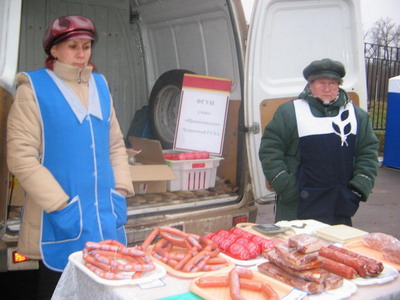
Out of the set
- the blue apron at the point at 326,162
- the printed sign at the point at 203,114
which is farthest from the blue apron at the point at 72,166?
the printed sign at the point at 203,114

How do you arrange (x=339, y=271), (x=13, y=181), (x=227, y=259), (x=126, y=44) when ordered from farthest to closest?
1. (x=126, y=44)
2. (x=13, y=181)
3. (x=227, y=259)
4. (x=339, y=271)

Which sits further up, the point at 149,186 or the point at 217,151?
the point at 217,151

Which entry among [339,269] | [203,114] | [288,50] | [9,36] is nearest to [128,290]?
[339,269]

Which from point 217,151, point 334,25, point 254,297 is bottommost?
point 254,297

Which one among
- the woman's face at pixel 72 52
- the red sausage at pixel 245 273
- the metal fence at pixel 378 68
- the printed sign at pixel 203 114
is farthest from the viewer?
the metal fence at pixel 378 68

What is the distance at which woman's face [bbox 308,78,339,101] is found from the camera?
3.00 meters

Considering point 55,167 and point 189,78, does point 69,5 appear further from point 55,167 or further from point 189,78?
point 55,167

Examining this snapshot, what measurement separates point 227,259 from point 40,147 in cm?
110

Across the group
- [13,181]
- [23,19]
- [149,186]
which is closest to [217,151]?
[149,186]

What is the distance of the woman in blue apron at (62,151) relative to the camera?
7.68 feet

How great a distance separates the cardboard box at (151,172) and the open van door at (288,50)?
0.66 metres

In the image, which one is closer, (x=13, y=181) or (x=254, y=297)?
(x=254, y=297)

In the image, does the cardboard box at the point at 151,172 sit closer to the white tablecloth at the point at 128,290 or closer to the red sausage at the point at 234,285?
the white tablecloth at the point at 128,290

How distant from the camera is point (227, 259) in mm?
1963
